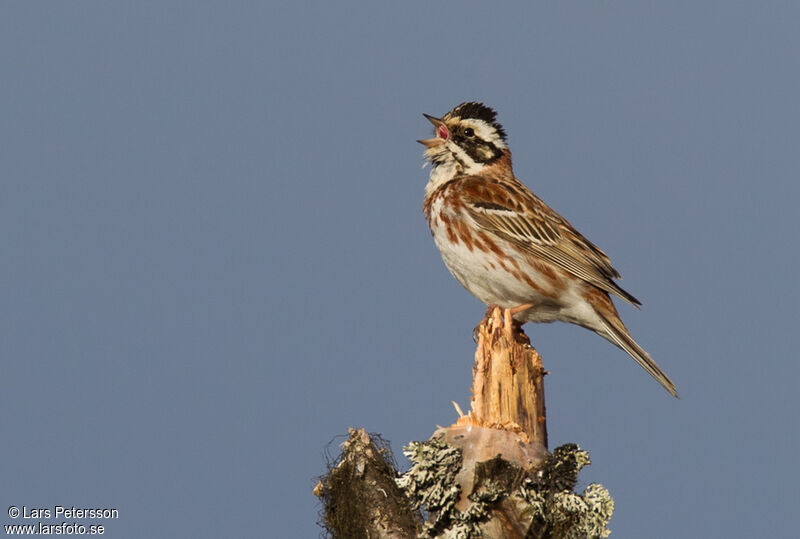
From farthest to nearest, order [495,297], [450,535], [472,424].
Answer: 1. [495,297]
2. [472,424]
3. [450,535]

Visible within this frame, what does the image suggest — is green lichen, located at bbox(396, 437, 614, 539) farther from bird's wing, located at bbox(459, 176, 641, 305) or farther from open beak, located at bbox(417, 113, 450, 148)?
open beak, located at bbox(417, 113, 450, 148)

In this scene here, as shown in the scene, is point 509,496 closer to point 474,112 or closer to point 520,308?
point 520,308

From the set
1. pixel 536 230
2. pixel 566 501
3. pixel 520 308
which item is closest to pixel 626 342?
pixel 520 308

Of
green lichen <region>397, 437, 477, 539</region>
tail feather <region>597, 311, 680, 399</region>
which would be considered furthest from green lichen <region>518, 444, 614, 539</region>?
tail feather <region>597, 311, 680, 399</region>

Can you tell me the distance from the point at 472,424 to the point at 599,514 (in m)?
1.05

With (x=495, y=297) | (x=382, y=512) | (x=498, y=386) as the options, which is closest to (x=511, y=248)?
Answer: (x=495, y=297)

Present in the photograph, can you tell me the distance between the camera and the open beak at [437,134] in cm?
1202

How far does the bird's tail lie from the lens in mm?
10453

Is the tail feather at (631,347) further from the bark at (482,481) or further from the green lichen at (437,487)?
the green lichen at (437,487)

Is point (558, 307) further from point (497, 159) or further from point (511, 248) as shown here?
point (497, 159)

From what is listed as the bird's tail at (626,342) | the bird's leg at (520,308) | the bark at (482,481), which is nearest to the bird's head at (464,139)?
the bird's leg at (520,308)

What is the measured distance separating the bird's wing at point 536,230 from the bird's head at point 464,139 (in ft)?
1.23

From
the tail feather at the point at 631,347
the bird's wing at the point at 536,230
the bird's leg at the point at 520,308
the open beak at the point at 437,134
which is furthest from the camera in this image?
the open beak at the point at 437,134

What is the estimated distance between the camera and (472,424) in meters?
7.39
